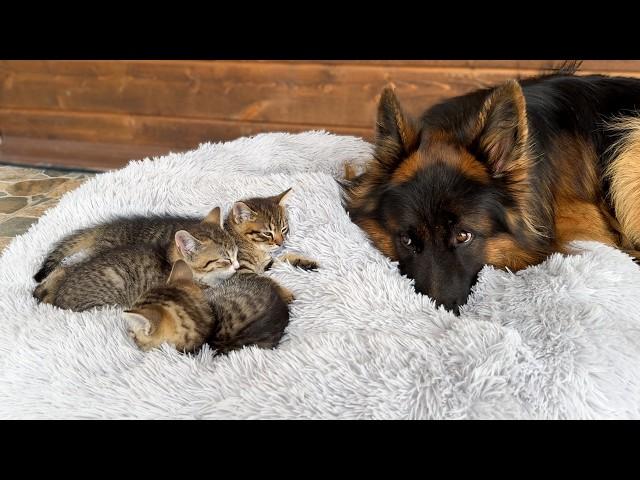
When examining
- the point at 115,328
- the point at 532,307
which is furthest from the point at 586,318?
the point at 115,328

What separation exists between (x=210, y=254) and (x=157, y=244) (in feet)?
0.98

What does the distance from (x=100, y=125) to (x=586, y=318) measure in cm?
478

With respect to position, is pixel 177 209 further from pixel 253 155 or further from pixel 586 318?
pixel 586 318

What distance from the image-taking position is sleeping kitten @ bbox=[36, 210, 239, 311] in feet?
7.66

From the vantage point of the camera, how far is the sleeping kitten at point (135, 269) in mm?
2336

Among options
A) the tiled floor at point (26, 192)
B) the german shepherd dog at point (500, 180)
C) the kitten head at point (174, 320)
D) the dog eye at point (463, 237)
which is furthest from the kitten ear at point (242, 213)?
the tiled floor at point (26, 192)

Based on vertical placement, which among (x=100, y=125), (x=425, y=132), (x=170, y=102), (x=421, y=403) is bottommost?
(x=100, y=125)

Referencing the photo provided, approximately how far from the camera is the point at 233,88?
4.73 m

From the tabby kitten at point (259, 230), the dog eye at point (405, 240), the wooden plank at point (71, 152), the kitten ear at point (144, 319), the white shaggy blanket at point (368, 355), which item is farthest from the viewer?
the wooden plank at point (71, 152)

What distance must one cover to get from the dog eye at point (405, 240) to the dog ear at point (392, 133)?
299mm

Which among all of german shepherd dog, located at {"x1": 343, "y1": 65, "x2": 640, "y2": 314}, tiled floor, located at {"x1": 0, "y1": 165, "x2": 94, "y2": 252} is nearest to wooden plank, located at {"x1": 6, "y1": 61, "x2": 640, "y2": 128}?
tiled floor, located at {"x1": 0, "y1": 165, "x2": 94, "y2": 252}

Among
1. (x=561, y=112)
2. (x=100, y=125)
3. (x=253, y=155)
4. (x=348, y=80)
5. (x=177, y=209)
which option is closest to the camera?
(x=561, y=112)

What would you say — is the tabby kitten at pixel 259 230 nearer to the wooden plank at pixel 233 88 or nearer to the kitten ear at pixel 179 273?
the kitten ear at pixel 179 273

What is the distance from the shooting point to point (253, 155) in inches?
141
